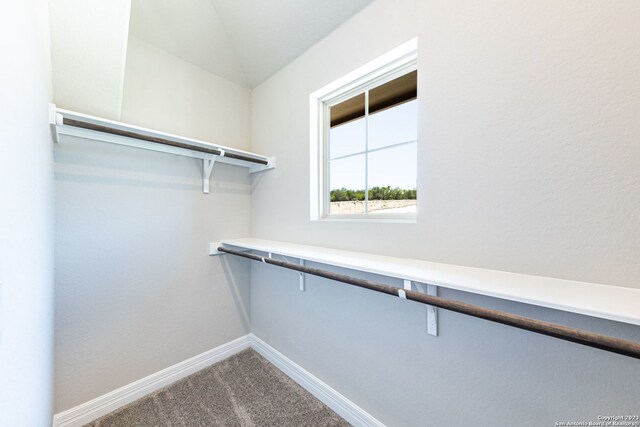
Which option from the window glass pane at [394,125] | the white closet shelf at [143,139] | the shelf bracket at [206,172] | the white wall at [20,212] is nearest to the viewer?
the white wall at [20,212]

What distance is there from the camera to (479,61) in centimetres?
94

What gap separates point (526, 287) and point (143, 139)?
1859mm

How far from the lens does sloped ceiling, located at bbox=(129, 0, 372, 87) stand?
4.73ft

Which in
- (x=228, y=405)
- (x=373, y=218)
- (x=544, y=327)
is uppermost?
(x=373, y=218)

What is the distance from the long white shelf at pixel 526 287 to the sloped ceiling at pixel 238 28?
137 centimetres

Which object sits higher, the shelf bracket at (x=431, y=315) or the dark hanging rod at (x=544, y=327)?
the dark hanging rod at (x=544, y=327)

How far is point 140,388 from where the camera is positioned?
5.04ft

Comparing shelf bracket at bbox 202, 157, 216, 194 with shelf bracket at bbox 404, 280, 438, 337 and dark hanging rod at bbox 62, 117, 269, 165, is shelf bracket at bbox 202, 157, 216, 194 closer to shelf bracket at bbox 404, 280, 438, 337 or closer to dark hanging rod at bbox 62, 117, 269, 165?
dark hanging rod at bbox 62, 117, 269, 165

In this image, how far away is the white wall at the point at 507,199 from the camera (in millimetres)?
713

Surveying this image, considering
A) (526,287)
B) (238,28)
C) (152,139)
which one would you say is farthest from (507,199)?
(238,28)

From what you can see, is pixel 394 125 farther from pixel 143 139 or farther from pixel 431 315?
pixel 143 139

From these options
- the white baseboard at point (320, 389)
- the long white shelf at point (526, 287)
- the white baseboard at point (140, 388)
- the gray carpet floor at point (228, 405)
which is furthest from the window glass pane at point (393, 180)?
the white baseboard at point (140, 388)

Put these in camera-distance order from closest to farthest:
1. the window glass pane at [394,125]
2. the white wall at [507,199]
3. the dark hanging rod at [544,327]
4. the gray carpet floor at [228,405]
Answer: the dark hanging rod at [544,327] < the white wall at [507,199] < the window glass pane at [394,125] < the gray carpet floor at [228,405]

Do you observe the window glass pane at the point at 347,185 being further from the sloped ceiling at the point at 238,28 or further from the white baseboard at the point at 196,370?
the white baseboard at the point at 196,370
